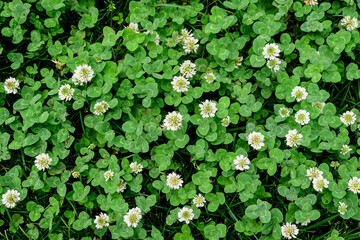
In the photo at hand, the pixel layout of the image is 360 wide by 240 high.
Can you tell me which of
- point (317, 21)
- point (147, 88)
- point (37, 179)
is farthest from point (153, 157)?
point (317, 21)

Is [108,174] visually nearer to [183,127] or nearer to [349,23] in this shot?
[183,127]

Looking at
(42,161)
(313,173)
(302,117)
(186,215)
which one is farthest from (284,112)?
(42,161)

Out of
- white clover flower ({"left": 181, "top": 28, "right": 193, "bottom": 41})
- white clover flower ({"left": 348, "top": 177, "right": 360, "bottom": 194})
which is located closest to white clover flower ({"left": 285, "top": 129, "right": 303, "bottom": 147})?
white clover flower ({"left": 348, "top": 177, "right": 360, "bottom": 194})

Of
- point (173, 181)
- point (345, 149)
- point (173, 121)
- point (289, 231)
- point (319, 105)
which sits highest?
point (319, 105)

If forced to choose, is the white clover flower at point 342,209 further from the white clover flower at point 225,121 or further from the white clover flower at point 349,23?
the white clover flower at point 349,23

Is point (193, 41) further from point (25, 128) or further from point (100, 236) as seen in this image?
point (100, 236)

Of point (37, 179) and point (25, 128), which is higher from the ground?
point (25, 128)
